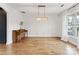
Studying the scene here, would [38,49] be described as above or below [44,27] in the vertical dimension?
below

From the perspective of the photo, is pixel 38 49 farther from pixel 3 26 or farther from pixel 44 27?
pixel 44 27

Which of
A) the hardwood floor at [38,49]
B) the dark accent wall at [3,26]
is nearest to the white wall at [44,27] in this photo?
the dark accent wall at [3,26]

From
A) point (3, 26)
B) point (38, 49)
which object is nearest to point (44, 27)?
point (3, 26)

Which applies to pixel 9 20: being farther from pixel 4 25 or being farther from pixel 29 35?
pixel 29 35

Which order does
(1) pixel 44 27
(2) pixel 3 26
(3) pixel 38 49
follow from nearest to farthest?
(3) pixel 38 49 < (2) pixel 3 26 < (1) pixel 44 27

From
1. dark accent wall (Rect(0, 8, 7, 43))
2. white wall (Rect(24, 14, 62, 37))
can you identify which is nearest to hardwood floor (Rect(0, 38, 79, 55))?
dark accent wall (Rect(0, 8, 7, 43))

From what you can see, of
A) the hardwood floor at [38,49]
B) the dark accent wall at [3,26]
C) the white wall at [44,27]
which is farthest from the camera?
the white wall at [44,27]

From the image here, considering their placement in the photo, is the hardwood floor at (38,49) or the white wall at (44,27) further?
the white wall at (44,27)

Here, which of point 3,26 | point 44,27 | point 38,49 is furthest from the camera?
point 44,27

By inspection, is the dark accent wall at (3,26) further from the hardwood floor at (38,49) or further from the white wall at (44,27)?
the white wall at (44,27)

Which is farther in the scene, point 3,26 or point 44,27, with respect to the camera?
point 44,27

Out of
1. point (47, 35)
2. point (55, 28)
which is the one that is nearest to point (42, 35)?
point (47, 35)

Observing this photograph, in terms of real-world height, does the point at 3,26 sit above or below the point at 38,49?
above

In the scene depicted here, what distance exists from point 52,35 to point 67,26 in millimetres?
3795
